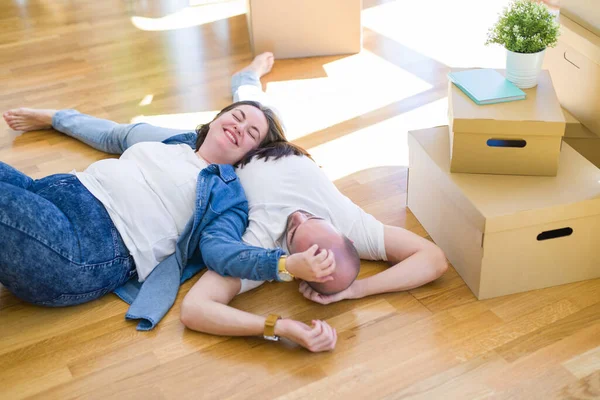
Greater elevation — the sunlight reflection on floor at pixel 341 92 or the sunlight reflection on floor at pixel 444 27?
the sunlight reflection on floor at pixel 444 27

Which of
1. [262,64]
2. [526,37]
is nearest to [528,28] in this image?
[526,37]

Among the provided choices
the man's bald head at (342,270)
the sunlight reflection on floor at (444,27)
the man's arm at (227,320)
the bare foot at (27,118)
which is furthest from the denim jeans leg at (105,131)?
the sunlight reflection on floor at (444,27)

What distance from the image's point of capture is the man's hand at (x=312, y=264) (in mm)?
1552

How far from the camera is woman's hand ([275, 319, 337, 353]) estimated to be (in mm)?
1552

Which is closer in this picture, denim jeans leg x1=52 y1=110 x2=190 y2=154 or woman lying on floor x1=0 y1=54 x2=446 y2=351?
woman lying on floor x1=0 y1=54 x2=446 y2=351

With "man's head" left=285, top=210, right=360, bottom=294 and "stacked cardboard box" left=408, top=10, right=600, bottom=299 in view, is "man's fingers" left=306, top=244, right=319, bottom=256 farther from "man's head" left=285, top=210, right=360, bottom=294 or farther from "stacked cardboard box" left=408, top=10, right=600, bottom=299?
"stacked cardboard box" left=408, top=10, right=600, bottom=299

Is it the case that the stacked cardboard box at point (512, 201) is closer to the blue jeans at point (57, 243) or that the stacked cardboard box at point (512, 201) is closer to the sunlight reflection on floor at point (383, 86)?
the sunlight reflection on floor at point (383, 86)

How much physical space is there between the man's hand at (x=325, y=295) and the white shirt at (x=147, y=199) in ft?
1.13

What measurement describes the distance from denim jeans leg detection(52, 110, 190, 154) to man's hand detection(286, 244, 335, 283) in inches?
31.5

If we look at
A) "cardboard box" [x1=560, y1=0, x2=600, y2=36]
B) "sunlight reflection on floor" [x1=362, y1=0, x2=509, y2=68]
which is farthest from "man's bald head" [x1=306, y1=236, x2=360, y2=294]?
"sunlight reflection on floor" [x1=362, y1=0, x2=509, y2=68]

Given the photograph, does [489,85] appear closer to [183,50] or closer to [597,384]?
[597,384]

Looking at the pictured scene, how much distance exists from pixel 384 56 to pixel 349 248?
1.54 m

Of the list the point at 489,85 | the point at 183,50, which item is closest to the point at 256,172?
the point at 489,85

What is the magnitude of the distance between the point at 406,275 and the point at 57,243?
811 mm
